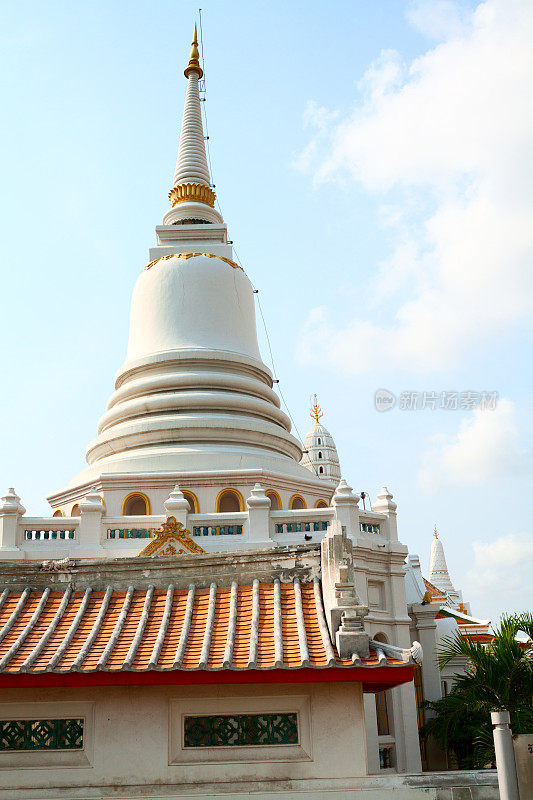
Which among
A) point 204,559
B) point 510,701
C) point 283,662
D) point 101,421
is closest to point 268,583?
point 204,559

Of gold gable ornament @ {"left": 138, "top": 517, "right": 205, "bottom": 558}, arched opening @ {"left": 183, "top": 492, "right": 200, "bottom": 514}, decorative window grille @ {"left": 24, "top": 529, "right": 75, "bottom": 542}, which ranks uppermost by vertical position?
arched opening @ {"left": 183, "top": 492, "right": 200, "bottom": 514}

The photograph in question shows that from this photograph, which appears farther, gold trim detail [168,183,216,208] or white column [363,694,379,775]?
gold trim detail [168,183,216,208]

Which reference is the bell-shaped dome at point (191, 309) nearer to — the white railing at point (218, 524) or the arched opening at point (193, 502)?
the arched opening at point (193, 502)

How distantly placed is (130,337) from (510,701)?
20490mm

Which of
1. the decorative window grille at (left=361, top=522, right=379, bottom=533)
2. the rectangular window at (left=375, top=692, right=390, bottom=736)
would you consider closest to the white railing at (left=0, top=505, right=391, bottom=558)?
the decorative window grille at (left=361, top=522, right=379, bottom=533)

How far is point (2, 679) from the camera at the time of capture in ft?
29.5

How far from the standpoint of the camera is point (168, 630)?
32.4ft

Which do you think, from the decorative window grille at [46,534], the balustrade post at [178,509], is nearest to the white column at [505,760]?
the balustrade post at [178,509]

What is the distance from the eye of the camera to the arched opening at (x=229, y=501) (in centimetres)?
2325

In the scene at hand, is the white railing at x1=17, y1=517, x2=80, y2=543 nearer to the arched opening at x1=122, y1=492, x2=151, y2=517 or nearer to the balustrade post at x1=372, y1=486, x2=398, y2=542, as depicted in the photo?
the arched opening at x1=122, y1=492, x2=151, y2=517

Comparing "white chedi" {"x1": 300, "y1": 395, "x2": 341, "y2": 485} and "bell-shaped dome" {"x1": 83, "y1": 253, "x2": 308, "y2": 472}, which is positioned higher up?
"white chedi" {"x1": 300, "y1": 395, "x2": 341, "y2": 485}

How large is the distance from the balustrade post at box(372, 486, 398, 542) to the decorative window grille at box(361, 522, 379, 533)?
0.30 metres

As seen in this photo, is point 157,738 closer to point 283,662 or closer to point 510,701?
point 283,662

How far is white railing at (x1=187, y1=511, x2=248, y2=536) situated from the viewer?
20000mm
